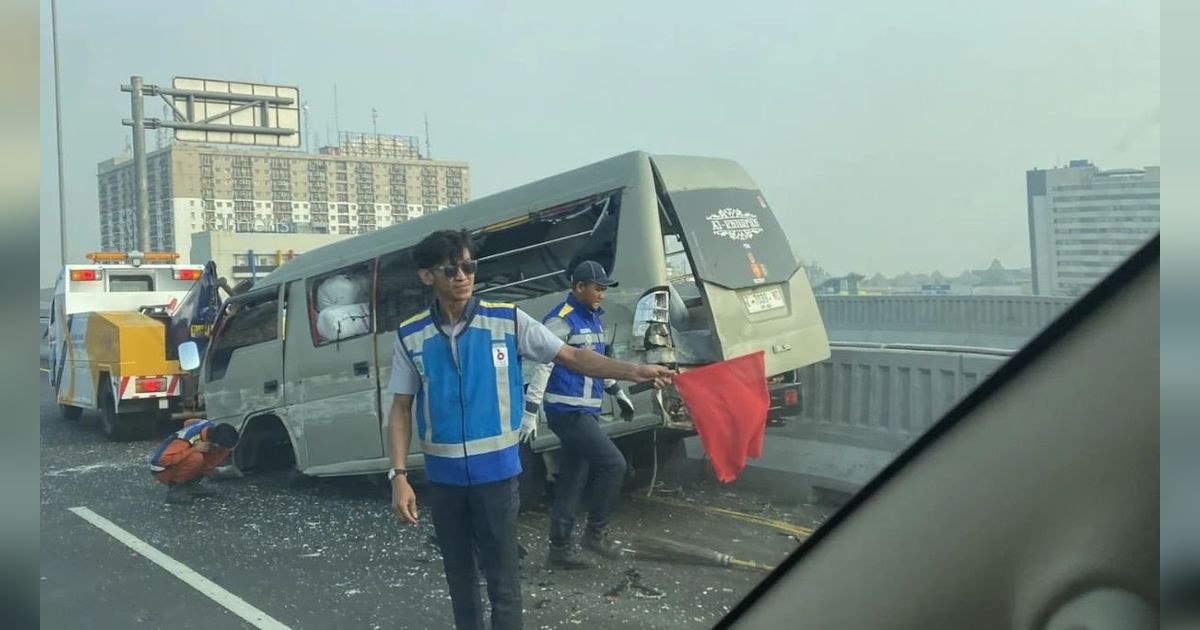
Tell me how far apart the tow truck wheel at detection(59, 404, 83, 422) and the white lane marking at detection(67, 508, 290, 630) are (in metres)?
0.25

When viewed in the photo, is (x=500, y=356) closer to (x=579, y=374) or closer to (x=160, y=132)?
(x=579, y=374)

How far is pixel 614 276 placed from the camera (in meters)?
2.11

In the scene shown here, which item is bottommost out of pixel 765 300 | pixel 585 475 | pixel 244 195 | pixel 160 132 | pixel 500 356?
pixel 585 475

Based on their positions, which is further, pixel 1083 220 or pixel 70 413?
pixel 70 413

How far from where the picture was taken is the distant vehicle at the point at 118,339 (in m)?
2.33

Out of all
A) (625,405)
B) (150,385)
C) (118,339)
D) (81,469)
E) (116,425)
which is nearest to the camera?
(625,405)

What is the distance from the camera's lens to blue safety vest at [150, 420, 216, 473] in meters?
2.43

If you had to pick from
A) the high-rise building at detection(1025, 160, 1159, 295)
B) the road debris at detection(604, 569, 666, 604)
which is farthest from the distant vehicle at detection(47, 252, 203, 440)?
the high-rise building at detection(1025, 160, 1159, 295)

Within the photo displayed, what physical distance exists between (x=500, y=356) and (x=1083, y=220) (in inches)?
47.7

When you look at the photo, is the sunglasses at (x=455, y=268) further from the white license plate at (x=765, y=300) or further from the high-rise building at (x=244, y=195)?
the white license plate at (x=765, y=300)

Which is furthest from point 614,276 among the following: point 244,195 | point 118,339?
point 118,339

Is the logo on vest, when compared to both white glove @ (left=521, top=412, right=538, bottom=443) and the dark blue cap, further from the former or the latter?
the dark blue cap
